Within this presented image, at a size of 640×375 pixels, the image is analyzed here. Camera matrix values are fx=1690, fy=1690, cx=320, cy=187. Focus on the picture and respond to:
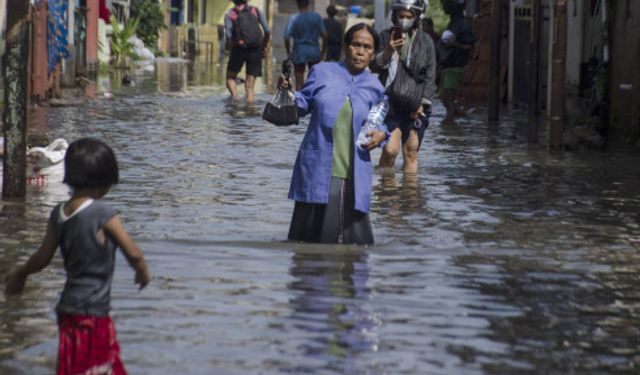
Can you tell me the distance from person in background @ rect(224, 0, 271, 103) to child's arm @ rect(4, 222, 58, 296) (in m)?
19.6

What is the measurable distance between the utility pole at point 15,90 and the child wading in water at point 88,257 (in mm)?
5765

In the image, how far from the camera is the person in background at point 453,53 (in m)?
21.9

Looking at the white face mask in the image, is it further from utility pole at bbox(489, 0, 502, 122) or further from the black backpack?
the black backpack

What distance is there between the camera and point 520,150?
17656mm

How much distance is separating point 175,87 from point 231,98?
14.8ft

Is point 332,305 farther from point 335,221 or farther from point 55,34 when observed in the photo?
point 55,34

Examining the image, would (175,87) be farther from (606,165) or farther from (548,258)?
(548,258)

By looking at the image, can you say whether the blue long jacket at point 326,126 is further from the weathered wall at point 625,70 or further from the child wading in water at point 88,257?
the weathered wall at point 625,70

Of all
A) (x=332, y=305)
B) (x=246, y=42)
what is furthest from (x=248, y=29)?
(x=332, y=305)

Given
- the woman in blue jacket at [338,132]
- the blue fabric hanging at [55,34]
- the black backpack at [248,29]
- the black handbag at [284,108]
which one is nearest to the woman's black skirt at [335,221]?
the woman in blue jacket at [338,132]

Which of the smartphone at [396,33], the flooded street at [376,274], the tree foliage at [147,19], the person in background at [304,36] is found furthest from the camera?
the tree foliage at [147,19]

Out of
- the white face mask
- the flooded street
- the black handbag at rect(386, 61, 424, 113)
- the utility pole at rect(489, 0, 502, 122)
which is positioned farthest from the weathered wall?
the white face mask

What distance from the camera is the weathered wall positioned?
18500 mm

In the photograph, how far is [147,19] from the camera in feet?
151
